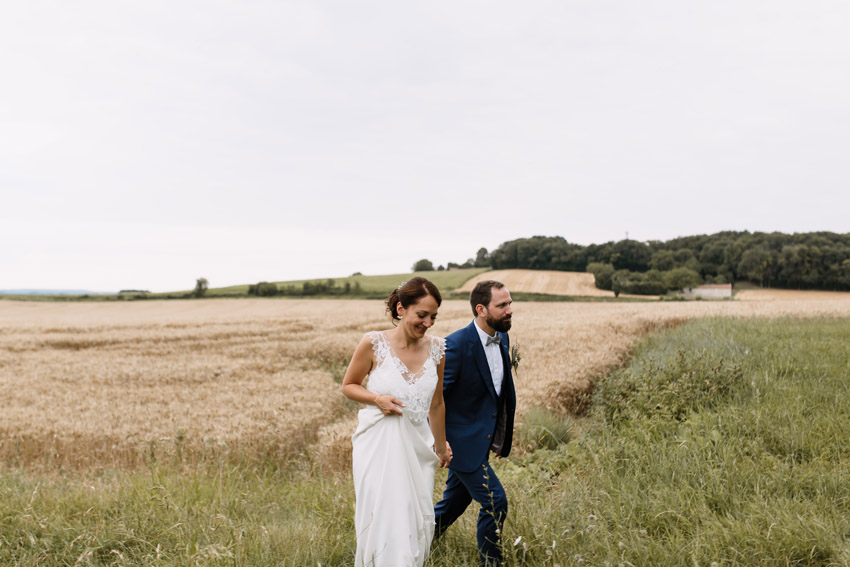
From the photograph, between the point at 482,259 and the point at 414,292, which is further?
the point at 482,259

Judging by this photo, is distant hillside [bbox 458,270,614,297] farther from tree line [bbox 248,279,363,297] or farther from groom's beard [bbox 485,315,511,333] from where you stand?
groom's beard [bbox 485,315,511,333]

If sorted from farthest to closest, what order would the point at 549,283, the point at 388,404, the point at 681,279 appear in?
the point at 681,279
the point at 549,283
the point at 388,404

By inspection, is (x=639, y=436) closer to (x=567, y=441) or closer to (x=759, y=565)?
(x=567, y=441)

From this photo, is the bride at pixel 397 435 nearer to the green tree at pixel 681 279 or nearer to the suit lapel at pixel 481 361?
the suit lapel at pixel 481 361

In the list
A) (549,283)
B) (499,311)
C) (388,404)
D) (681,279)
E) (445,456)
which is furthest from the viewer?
(681,279)

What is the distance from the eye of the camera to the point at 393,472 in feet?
11.2

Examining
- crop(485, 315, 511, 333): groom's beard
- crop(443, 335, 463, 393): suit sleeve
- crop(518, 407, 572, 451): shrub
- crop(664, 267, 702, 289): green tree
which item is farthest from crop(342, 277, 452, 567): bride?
crop(664, 267, 702, 289): green tree

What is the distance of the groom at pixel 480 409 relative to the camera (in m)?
3.65

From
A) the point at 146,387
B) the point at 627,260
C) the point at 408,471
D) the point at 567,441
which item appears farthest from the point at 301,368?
the point at 627,260

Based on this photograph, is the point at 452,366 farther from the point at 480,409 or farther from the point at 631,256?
the point at 631,256

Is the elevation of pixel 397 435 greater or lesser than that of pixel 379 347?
lesser

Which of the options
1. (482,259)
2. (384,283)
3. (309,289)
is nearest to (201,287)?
(309,289)

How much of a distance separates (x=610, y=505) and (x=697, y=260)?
238 ft

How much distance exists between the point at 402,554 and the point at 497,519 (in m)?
0.67
